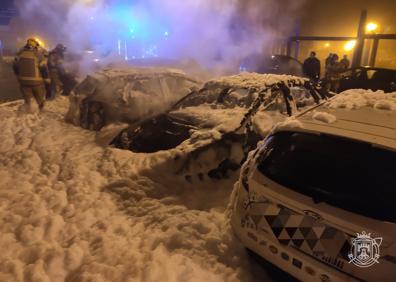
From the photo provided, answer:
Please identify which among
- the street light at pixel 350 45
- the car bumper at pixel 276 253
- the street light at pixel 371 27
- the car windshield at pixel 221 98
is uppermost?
the street light at pixel 371 27

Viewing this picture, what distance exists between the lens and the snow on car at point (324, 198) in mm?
2027

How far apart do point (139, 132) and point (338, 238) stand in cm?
398

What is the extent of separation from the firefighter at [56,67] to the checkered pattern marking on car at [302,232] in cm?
962

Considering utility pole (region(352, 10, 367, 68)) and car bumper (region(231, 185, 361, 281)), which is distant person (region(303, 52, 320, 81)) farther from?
car bumper (region(231, 185, 361, 281))

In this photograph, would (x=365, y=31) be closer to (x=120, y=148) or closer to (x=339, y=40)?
(x=339, y=40)

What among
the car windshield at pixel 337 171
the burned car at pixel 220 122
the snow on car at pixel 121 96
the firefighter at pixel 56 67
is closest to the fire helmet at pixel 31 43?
the firefighter at pixel 56 67

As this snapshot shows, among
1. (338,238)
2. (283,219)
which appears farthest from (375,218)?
(283,219)

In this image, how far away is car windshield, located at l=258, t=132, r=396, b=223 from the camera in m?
2.10

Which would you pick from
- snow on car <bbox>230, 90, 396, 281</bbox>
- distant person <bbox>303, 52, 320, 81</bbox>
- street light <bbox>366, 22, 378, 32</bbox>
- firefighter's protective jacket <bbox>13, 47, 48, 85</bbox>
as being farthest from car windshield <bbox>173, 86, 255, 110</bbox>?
street light <bbox>366, 22, 378, 32</bbox>

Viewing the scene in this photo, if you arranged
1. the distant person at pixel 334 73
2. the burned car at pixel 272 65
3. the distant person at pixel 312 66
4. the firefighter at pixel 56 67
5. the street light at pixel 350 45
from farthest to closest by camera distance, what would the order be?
the street light at pixel 350 45 < the burned car at pixel 272 65 < the distant person at pixel 312 66 < the distant person at pixel 334 73 < the firefighter at pixel 56 67

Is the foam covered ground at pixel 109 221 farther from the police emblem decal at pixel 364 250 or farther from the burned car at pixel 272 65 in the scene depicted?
the burned car at pixel 272 65

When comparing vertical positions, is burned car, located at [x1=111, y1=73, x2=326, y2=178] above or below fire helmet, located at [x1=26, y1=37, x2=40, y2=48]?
below

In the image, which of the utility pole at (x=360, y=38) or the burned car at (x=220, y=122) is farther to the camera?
the utility pole at (x=360, y=38)

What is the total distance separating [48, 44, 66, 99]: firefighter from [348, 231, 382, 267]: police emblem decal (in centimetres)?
1021
